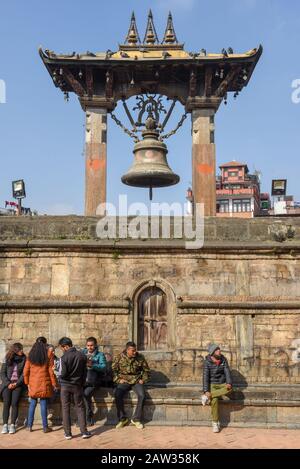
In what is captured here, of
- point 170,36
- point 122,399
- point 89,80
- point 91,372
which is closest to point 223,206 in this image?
point 170,36

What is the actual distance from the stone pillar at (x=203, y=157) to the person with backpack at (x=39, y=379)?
541 centimetres

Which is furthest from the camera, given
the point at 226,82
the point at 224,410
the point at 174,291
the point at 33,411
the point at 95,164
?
the point at 226,82

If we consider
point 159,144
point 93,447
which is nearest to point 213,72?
point 159,144

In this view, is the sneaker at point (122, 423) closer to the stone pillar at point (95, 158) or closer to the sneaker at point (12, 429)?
the sneaker at point (12, 429)

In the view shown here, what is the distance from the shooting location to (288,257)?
1048cm

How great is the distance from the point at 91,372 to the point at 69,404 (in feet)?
2.90

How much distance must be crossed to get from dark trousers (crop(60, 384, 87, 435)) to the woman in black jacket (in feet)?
3.18

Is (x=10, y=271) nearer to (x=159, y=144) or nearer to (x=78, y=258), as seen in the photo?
(x=78, y=258)

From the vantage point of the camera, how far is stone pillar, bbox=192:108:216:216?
11.8m

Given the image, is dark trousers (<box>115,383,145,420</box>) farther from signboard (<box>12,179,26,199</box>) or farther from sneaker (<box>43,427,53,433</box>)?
signboard (<box>12,179,26,199</box>)

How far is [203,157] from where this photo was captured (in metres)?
11.9

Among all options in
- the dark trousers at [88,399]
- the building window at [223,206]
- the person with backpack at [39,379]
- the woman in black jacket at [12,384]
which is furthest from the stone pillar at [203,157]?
the building window at [223,206]

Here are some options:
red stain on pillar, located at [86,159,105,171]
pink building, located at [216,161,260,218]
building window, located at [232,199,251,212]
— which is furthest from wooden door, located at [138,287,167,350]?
building window, located at [232,199,251,212]

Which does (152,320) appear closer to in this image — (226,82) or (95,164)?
(95,164)
